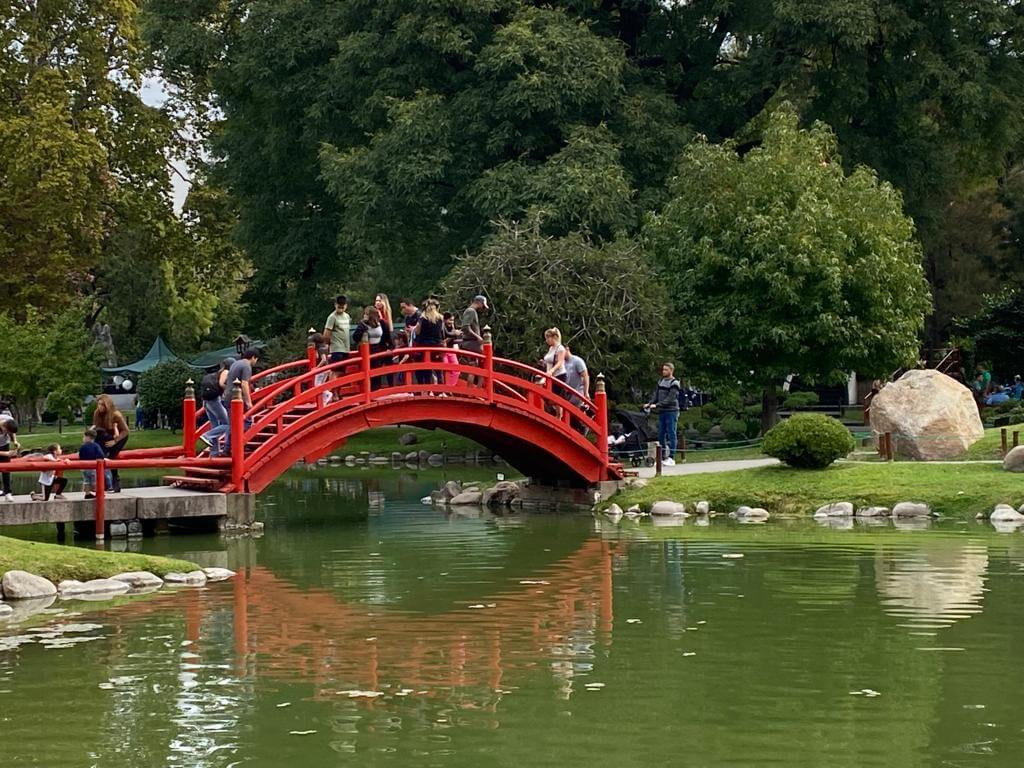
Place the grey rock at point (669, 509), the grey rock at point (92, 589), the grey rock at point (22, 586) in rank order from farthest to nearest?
the grey rock at point (669, 509)
the grey rock at point (92, 589)
the grey rock at point (22, 586)

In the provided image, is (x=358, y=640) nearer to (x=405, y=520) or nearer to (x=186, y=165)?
(x=405, y=520)

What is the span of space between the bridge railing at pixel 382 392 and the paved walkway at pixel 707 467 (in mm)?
1562

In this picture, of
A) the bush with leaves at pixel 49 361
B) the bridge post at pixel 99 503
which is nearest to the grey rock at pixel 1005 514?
the bridge post at pixel 99 503

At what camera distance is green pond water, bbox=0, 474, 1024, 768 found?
10594 mm

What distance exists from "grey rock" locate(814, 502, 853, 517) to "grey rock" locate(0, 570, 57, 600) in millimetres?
12789

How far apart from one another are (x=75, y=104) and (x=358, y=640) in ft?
146

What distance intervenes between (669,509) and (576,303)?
333 inches

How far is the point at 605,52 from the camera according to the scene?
130 ft

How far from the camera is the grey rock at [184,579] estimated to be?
1853 centimetres

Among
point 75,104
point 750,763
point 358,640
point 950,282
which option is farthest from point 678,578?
point 75,104

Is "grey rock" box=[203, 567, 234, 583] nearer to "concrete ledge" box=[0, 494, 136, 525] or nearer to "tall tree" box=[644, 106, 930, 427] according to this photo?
"concrete ledge" box=[0, 494, 136, 525]

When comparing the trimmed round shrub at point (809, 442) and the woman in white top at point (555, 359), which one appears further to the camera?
the woman in white top at point (555, 359)

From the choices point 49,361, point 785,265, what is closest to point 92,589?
point 785,265

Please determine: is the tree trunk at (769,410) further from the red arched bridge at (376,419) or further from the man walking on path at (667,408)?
the red arched bridge at (376,419)
